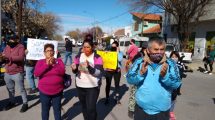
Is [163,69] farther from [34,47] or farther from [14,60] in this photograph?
[34,47]

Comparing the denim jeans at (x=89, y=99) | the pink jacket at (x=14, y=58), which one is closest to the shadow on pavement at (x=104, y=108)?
the denim jeans at (x=89, y=99)

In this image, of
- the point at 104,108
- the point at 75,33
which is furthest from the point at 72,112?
the point at 75,33

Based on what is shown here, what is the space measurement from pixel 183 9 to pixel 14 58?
2068cm

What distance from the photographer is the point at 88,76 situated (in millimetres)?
5055

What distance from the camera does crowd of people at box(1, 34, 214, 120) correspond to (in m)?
3.28

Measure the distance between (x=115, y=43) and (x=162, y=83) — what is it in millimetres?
4613

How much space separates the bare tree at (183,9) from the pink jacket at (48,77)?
2107cm

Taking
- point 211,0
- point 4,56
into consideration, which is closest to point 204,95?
point 4,56

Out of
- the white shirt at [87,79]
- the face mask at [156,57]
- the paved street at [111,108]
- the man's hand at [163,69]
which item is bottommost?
the paved street at [111,108]

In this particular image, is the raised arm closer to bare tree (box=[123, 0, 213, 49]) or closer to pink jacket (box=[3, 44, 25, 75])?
pink jacket (box=[3, 44, 25, 75])

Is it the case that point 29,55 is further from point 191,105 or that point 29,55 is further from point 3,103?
point 191,105

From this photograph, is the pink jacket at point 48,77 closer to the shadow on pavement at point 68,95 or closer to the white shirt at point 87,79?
the white shirt at point 87,79

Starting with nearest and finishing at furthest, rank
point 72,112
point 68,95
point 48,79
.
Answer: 1. point 48,79
2. point 72,112
3. point 68,95

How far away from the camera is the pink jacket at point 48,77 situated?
4973 millimetres
